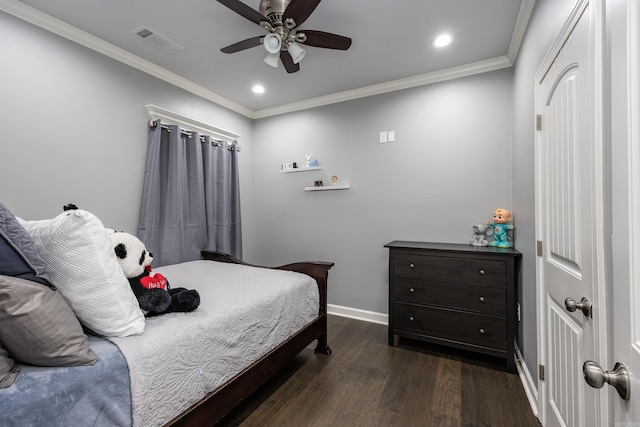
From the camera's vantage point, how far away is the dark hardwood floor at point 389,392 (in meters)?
1.70

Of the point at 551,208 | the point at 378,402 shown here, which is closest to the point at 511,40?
the point at 551,208

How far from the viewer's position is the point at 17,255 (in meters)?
0.96

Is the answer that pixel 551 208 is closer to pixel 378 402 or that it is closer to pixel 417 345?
pixel 378 402

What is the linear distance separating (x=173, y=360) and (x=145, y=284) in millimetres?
479

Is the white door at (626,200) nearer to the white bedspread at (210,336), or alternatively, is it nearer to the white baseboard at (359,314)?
the white bedspread at (210,336)

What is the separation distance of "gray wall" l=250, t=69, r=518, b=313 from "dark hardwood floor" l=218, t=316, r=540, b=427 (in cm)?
87

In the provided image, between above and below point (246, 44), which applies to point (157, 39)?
above

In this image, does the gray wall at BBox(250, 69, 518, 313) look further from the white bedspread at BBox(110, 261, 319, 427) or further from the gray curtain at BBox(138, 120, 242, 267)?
the white bedspread at BBox(110, 261, 319, 427)

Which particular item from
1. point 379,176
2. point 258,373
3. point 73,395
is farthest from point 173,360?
point 379,176

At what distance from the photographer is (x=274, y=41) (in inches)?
74.2

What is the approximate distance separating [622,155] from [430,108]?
2.50 meters

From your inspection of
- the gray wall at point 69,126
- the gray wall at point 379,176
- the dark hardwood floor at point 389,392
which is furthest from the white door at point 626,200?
the gray wall at point 69,126

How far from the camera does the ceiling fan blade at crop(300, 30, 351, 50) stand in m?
1.92

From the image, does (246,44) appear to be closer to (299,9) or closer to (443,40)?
(299,9)
